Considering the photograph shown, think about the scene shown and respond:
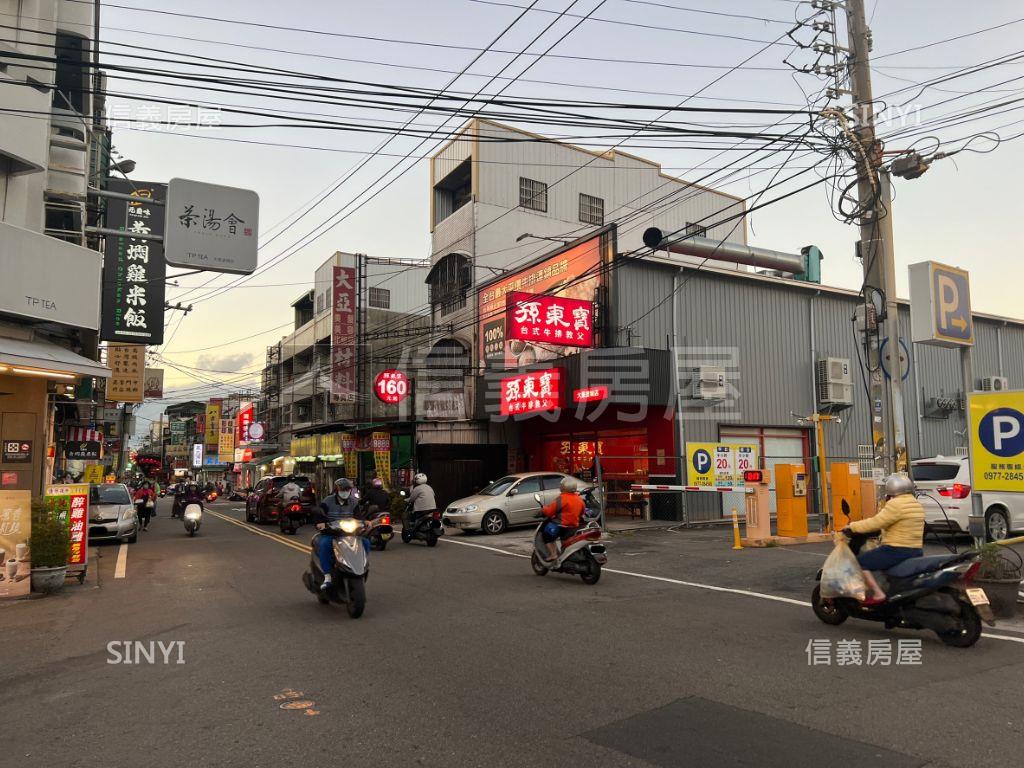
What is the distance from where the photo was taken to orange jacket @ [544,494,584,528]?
11.0m

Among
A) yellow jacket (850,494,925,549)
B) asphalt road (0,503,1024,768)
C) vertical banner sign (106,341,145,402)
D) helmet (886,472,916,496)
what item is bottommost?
asphalt road (0,503,1024,768)

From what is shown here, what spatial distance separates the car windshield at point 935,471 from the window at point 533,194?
2254cm

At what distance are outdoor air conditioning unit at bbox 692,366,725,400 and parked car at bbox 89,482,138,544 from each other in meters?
15.8

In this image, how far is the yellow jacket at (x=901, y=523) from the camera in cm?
695

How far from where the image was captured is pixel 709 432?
2161cm

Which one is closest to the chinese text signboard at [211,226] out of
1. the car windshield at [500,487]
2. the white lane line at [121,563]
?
the white lane line at [121,563]

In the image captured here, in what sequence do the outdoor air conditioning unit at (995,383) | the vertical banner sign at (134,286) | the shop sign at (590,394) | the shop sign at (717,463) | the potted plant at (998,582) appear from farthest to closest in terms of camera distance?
the outdoor air conditioning unit at (995,383) < the vertical banner sign at (134,286) < the shop sign at (590,394) < the shop sign at (717,463) < the potted plant at (998,582)

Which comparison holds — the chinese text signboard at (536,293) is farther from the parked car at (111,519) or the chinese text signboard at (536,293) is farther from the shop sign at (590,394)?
the parked car at (111,519)

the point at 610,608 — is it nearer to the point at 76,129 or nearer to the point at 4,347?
the point at 4,347

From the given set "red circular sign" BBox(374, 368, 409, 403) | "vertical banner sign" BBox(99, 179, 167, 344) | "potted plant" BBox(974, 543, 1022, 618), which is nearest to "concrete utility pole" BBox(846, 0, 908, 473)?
"potted plant" BBox(974, 543, 1022, 618)

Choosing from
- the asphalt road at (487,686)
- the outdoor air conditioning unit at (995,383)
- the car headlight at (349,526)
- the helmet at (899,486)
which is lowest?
the asphalt road at (487,686)

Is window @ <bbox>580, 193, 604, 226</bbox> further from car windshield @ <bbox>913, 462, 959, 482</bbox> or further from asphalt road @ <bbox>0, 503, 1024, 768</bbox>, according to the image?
asphalt road @ <bbox>0, 503, 1024, 768</bbox>

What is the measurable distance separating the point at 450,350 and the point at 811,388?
15.1 metres

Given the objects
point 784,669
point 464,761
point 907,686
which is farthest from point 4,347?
Answer: point 907,686
